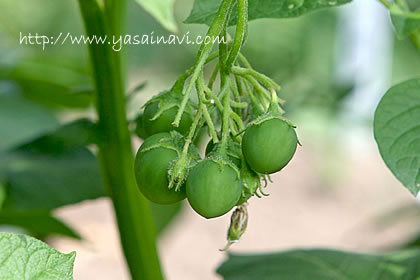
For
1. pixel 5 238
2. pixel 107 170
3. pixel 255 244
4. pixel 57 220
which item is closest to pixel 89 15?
pixel 107 170

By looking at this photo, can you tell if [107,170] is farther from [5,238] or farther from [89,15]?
[5,238]

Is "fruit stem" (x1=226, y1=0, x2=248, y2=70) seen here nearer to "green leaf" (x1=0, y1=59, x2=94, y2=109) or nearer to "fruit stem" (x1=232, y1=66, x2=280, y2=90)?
"fruit stem" (x1=232, y1=66, x2=280, y2=90)

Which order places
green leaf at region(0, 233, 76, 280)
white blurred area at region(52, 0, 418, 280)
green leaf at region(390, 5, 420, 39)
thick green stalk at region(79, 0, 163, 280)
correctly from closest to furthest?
green leaf at region(0, 233, 76, 280) < green leaf at region(390, 5, 420, 39) < thick green stalk at region(79, 0, 163, 280) < white blurred area at region(52, 0, 418, 280)

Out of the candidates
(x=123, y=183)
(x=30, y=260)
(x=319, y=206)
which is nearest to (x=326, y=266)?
(x=123, y=183)

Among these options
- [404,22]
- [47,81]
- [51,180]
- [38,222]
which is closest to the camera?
[404,22]

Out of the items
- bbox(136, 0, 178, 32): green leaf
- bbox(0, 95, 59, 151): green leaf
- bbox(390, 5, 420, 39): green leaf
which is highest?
bbox(390, 5, 420, 39): green leaf

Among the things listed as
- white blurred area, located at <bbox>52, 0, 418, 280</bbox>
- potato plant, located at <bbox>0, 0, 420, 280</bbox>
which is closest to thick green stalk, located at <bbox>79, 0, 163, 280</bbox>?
potato plant, located at <bbox>0, 0, 420, 280</bbox>

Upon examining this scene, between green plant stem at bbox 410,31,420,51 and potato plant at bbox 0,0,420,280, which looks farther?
green plant stem at bbox 410,31,420,51

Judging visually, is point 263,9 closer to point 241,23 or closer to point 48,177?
point 241,23
